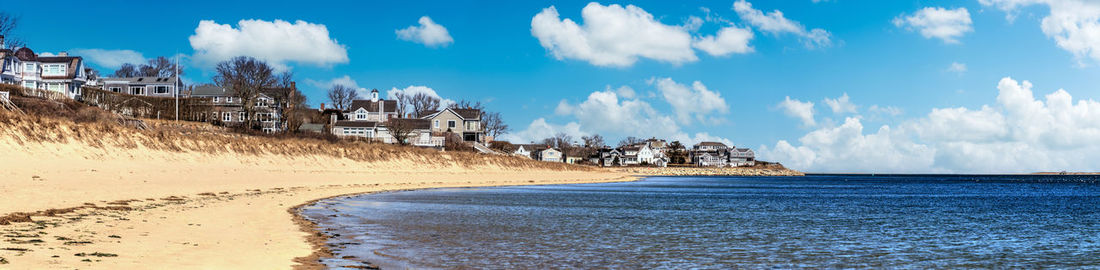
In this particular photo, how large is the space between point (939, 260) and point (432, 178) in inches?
2190

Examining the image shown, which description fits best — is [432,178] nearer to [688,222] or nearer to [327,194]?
[327,194]

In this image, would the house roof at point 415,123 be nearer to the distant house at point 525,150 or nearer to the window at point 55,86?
the window at point 55,86

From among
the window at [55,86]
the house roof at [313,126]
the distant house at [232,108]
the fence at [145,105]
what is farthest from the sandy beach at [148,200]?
the window at [55,86]

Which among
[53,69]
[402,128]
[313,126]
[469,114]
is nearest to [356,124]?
[313,126]

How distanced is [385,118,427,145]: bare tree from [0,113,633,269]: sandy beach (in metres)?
36.5

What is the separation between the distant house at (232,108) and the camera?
94875mm

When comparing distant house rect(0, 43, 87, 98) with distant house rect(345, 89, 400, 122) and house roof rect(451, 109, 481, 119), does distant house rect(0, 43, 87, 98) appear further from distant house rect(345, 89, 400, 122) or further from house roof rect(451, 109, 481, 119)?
house roof rect(451, 109, 481, 119)

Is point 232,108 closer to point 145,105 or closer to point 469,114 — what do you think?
point 145,105

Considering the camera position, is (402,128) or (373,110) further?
(373,110)

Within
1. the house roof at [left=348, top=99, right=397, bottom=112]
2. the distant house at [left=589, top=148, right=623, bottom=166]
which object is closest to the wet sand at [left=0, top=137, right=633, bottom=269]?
the house roof at [left=348, top=99, right=397, bottom=112]

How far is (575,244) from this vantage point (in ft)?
63.9

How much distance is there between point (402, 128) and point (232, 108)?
23665mm

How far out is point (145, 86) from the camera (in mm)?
111688

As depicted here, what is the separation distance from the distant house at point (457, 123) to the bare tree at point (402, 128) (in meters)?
3.10
